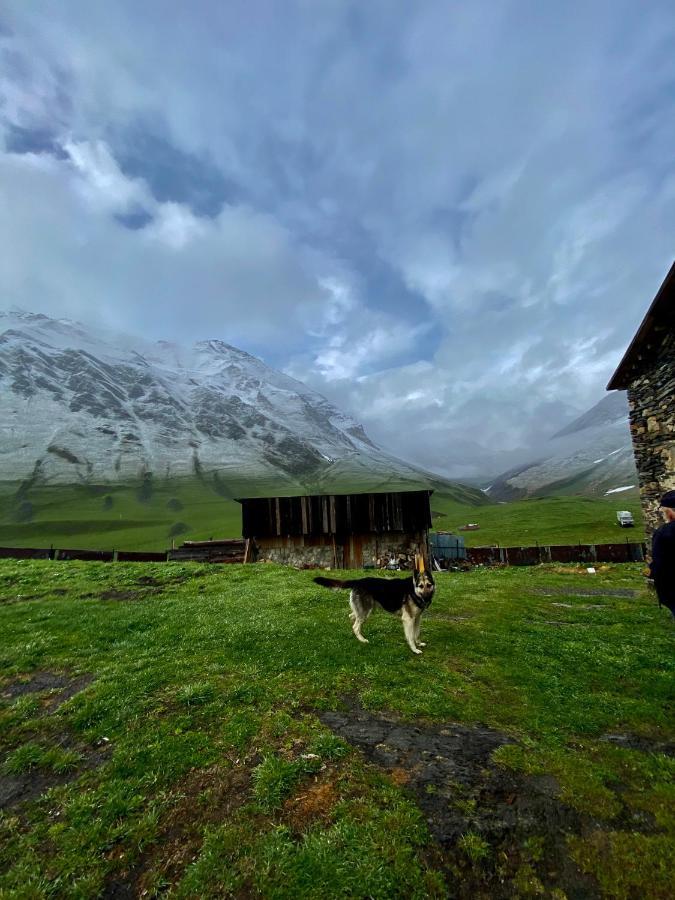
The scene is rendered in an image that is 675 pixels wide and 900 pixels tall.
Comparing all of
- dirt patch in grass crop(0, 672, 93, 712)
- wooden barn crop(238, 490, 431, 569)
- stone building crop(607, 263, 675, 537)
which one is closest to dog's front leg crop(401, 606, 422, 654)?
dirt patch in grass crop(0, 672, 93, 712)

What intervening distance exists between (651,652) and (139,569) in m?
28.3

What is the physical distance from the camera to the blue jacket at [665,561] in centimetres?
798

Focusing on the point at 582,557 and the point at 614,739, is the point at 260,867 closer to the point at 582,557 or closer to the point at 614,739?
the point at 614,739

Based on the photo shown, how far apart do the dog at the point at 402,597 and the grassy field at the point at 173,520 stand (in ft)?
215

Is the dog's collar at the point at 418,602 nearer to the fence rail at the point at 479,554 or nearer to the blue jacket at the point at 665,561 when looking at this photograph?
the blue jacket at the point at 665,561

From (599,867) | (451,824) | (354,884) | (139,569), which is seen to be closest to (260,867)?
(354,884)

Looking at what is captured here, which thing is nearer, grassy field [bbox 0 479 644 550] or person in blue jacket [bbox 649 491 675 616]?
person in blue jacket [bbox 649 491 675 616]

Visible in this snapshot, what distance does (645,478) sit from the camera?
18297 millimetres

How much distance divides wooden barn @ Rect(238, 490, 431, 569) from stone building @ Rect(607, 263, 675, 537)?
891 inches

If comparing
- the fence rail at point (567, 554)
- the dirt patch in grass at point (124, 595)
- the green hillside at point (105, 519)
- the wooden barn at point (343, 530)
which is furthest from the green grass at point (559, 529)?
the green hillside at point (105, 519)

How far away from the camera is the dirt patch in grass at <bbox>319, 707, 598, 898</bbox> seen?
15.1 feet

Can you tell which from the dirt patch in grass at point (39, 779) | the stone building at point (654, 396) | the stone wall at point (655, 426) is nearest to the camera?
the dirt patch in grass at point (39, 779)

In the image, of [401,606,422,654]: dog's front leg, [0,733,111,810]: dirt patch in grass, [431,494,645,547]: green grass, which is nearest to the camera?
[0,733,111,810]: dirt patch in grass

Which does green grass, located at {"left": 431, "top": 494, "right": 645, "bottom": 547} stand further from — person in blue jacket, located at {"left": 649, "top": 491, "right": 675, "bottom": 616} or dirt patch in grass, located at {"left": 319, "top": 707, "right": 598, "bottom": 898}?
dirt patch in grass, located at {"left": 319, "top": 707, "right": 598, "bottom": 898}
